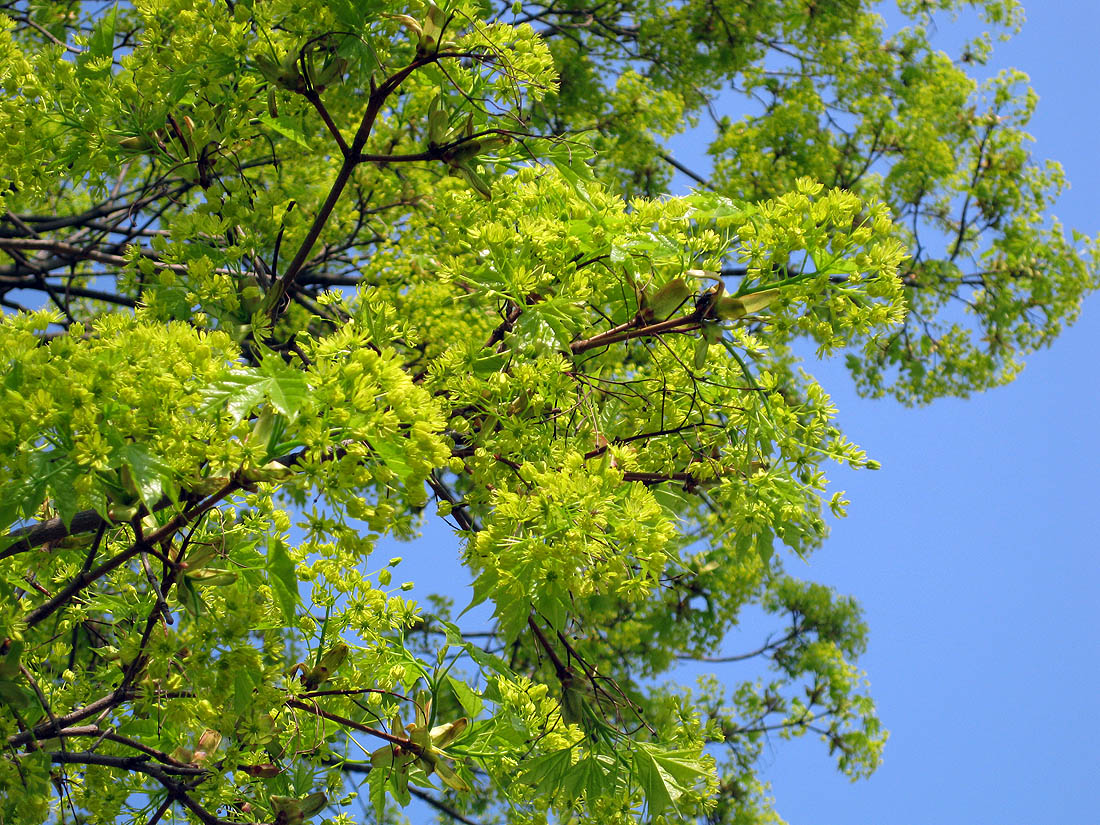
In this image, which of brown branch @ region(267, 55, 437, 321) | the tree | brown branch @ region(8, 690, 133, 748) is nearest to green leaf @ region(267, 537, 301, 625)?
the tree

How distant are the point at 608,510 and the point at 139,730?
5.64ft

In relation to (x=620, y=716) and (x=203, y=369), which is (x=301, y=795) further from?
(x=203, y=369)

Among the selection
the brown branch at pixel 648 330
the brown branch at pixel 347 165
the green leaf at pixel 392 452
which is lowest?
the green leaf at pixel 392 452

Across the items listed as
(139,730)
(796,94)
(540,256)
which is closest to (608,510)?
(540,256)

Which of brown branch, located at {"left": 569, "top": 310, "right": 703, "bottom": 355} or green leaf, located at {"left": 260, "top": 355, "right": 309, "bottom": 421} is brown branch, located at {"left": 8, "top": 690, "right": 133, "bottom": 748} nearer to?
green leaf, located at {"left": 260, "top": 355, "right": 309, "bottom": 421}

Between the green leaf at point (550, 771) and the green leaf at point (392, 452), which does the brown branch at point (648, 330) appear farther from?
the green leaf at point (550, 771)

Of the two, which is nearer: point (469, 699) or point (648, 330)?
point (648, 330)

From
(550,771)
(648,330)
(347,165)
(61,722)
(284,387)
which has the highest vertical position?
(347,165)

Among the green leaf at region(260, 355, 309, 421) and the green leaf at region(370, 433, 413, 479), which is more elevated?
the green leaf at region(260, 355, 309, 421)

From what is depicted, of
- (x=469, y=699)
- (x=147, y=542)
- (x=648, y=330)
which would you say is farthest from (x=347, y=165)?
(x=469, y=699)

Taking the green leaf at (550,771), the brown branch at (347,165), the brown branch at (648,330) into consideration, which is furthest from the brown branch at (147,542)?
the green leaf at (550,771)

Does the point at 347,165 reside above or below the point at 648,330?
above

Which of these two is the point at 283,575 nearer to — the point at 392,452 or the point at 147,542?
the point at 147,542

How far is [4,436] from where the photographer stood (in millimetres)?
1727
